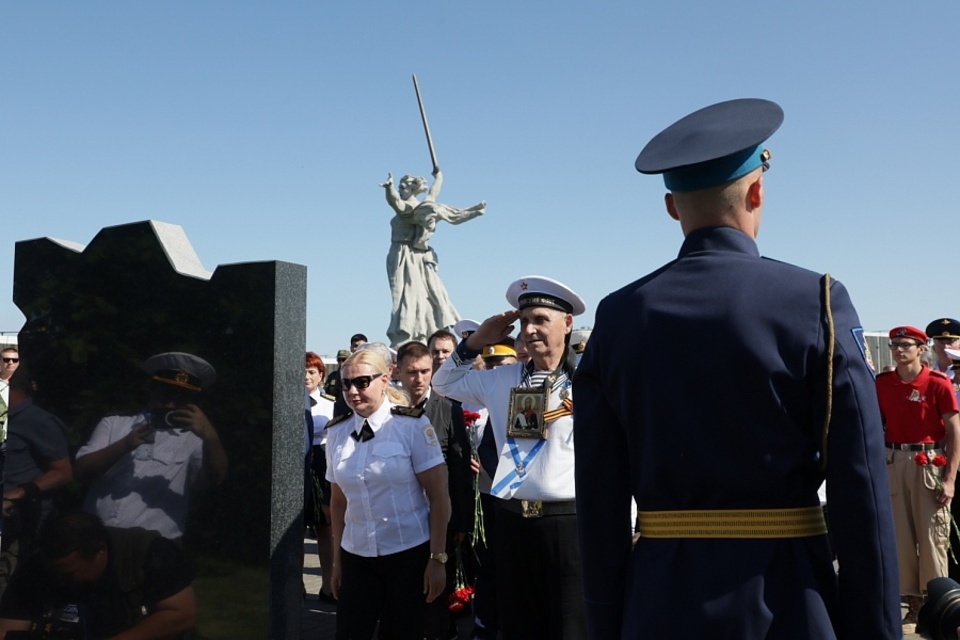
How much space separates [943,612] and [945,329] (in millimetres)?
8411

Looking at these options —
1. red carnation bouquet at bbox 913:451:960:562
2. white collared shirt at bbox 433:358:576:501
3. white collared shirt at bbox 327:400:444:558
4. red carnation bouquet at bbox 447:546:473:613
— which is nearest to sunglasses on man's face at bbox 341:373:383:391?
white collared shirt at bbox 327:400:444:558

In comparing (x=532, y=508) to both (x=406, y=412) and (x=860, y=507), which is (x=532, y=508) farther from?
(x=860, y=507)

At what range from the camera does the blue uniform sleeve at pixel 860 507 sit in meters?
1.90

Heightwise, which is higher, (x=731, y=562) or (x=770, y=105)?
(x=770, y=105)

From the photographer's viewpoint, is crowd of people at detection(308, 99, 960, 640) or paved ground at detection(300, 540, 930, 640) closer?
crowd of people at detection(308, 99, 960, 640)

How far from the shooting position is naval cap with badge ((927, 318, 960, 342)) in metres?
9.33

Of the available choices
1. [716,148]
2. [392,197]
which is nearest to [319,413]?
[716,148]

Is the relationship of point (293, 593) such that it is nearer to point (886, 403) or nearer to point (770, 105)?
point (770, 105)

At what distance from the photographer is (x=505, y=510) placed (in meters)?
4.30

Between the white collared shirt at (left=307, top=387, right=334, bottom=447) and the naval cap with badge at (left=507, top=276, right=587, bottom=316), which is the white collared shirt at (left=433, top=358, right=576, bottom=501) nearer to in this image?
the naval cap with badge at (left=507, top=276, right=587, bottom=316)

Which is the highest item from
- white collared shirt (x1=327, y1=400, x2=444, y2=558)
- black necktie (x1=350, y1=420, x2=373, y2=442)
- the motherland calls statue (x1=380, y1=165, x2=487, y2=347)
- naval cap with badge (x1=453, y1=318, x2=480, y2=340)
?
the motherland calls statue (x1=380, y1=165, x2=487, y2=347)

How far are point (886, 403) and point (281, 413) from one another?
16.5 ft

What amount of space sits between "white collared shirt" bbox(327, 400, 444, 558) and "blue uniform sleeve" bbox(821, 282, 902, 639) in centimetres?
273

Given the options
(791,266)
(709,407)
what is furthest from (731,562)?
(791,266)
